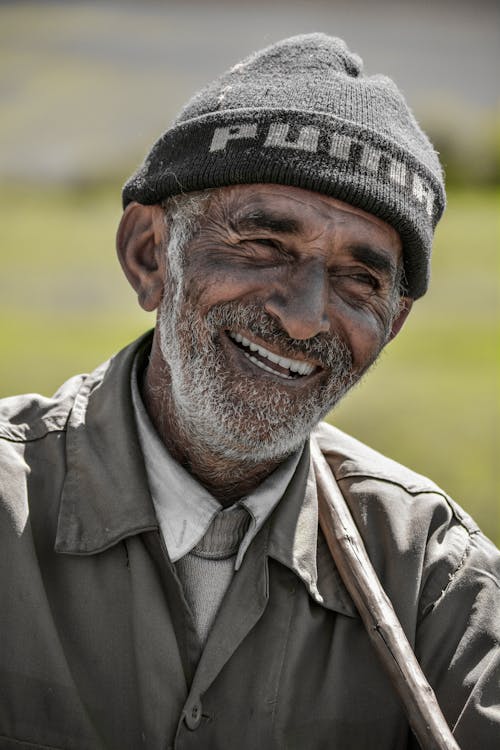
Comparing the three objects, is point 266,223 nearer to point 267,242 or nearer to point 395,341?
point 267,242

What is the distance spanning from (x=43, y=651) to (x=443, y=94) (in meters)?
6.42

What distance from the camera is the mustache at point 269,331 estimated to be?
2.36 m

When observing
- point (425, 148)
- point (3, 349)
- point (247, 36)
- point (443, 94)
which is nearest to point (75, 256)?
point (3, 349)

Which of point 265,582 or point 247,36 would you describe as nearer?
point 265,582

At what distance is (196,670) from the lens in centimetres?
224

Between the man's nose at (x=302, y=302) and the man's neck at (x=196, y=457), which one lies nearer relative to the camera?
the man's nose at (x=302, y=302)

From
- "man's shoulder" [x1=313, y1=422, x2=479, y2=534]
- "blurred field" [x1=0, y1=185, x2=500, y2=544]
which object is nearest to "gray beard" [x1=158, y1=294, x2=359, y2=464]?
A: "man's shoulder" [x1=313, y1=422, x2=479, y2=534]

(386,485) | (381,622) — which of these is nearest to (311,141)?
(386,485)

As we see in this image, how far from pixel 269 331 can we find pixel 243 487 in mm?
514

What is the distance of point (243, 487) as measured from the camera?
8.63 ft

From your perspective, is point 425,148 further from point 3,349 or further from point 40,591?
point 3,349

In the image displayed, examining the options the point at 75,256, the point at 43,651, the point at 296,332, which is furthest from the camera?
the point at 75,256

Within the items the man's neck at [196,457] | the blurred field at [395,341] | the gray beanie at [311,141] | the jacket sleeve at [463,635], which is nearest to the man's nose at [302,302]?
the gray beanie at [311,141]

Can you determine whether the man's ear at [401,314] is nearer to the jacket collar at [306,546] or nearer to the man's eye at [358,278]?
the man's eye at [358,278]
